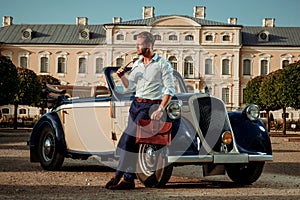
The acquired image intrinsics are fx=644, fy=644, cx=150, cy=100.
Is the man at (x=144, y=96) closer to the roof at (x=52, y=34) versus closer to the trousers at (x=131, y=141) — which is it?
the trousers at (x=131, y=141)

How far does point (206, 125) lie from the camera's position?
23.9 ft

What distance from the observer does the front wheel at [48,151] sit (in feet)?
29.9

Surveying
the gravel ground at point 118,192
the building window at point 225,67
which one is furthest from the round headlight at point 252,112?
the building window at point 225,67

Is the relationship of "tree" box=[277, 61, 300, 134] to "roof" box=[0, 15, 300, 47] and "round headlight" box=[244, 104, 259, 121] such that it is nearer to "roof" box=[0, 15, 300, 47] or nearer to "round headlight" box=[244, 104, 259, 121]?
"round headlight" box=[244, 104, 259, 121]

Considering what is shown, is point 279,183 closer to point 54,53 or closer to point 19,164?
point 19,164

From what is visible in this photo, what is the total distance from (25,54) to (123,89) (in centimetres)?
6168

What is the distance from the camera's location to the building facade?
213 feet

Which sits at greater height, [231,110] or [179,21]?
[179,21]

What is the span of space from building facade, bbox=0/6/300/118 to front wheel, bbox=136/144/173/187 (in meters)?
56.5

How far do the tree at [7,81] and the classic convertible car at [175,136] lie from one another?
21310 mm

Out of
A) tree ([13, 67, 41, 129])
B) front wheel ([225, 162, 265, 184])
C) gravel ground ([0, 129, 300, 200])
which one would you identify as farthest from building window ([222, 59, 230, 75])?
front wheel ([225, 162, 265, 184])

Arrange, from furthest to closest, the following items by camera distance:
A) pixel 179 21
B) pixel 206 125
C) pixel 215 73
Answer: pixel 179 21
pixel 215 73
pixel 206 125

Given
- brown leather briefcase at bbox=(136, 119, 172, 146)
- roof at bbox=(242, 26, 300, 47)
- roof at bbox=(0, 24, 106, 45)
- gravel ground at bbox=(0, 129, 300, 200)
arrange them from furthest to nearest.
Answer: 1. roof at bbox=(0, 24, 106, 45)
2. roof at bbox=(242, 26, 300, 47)
3. brown leather briefcase at bbox=(136, 119, 172, 146)
4. gravel ground at bbox=(0, 129, 300, 200)

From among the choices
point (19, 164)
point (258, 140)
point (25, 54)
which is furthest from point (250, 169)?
point (25, 54)
